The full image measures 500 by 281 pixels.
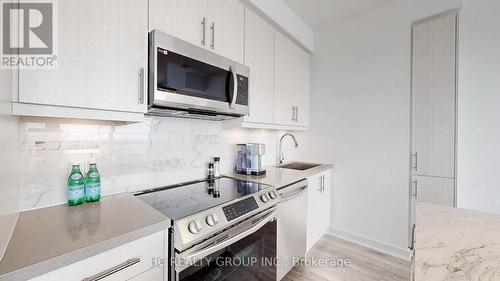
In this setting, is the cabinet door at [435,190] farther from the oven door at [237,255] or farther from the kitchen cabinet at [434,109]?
the oven door at [237,255]

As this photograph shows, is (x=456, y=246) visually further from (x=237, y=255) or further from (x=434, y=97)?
(x=434, y=97)

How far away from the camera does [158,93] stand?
1.12 metres

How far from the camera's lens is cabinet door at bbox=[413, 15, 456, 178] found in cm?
184

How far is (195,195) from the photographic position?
1314 mm

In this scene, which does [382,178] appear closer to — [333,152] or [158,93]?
[333,152]

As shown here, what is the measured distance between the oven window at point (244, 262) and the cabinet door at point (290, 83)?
1.12 metres

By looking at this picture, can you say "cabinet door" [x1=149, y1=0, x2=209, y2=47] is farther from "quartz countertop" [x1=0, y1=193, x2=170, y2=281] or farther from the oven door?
the oven door

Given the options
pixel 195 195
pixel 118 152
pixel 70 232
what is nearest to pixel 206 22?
pixel 118 152

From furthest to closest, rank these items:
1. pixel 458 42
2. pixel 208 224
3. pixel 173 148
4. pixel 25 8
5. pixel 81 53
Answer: pixel 458 42
pixel 173 148
pixel 208 224
pixel 81 53
pixel 25 8

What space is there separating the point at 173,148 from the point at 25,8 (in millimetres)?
991

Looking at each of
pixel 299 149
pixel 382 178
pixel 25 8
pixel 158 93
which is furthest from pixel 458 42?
pixel 25 8

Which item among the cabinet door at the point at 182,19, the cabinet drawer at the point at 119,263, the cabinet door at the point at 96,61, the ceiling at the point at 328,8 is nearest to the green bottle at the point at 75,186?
the cabinet door at the point at 96,61

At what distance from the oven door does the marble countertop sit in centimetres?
78

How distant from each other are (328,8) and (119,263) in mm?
2723
